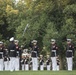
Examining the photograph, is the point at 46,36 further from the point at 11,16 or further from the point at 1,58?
the point at 11,16

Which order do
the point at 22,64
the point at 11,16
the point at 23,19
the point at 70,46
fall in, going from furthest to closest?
the point at 11,16, the point at 23,19, the point at 22,64, the point at 70,46

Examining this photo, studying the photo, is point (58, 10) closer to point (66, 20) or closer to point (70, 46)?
point (66, 20)

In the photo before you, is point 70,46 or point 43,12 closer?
point 70,46

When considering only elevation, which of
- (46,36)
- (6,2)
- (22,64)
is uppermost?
(6,2)

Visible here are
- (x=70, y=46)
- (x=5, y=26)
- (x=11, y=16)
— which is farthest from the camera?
(x=5, y=26)

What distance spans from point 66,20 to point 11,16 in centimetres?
1031

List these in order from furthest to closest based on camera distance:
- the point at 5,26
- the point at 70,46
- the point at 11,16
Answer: the point at 5,26 → the point at 11,16 → the point at 70,46

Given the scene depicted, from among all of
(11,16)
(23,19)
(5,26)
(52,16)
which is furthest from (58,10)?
(5,26)

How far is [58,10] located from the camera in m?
31.7

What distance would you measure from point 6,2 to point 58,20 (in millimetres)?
11239

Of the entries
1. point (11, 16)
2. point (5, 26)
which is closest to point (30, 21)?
point (11, 16)

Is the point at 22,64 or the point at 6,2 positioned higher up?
the point at 6,2

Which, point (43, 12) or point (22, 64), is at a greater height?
point (43, 12)

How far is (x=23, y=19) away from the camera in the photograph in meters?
34.6
